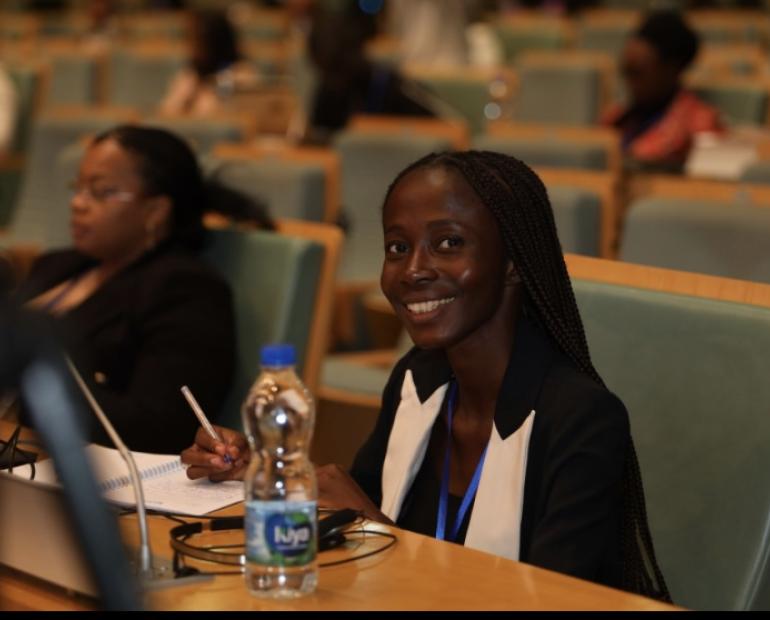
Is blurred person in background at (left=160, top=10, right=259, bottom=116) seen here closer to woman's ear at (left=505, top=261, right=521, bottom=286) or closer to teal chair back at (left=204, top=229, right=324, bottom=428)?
teal chair back at (left=204, top=229, right=324, bottom=428)

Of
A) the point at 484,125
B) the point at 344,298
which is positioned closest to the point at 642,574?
the point at 344,298

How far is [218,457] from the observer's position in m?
2.07

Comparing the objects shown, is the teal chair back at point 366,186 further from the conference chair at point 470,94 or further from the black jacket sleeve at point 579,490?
the black jacket sleeve at point 579,490

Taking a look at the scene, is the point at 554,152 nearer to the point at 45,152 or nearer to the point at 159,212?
the point at 159,212

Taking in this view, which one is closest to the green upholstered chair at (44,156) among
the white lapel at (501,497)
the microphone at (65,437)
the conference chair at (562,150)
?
the conference chair at (562,150)

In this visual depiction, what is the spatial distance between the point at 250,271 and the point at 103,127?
2.76 metres

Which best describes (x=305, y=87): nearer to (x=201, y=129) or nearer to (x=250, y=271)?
(x=201, y=129)

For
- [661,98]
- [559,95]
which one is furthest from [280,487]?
[559,95]

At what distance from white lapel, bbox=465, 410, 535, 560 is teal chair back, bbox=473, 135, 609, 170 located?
279cm

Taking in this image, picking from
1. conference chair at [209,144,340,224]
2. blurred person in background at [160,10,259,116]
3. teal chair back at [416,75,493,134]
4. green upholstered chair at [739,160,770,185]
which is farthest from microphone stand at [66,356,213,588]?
blurred person in background at [160,10,259,116]

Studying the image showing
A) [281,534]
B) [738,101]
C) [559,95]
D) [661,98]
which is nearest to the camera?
[281,534]

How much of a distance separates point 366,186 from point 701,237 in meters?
2.50

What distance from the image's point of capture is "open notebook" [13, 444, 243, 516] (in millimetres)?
1976
